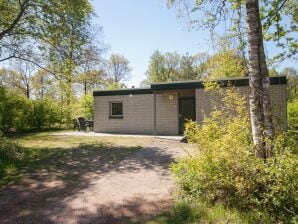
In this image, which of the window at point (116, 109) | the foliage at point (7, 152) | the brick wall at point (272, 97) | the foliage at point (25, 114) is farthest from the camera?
the window at point (116, 109)

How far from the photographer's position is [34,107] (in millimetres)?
19781

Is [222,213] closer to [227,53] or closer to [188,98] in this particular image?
[227,53]

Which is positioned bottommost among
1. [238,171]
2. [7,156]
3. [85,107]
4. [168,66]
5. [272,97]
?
[7,156]

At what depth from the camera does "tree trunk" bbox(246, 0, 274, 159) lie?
4.58 m

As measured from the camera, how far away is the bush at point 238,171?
12.8 feet

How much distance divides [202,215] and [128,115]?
13561mm

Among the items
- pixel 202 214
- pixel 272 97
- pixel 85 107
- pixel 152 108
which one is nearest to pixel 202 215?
pixel 202 214

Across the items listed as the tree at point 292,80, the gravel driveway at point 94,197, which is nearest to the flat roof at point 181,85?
the gravel driveway at point 94,197

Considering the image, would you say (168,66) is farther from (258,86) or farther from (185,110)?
(258,86)

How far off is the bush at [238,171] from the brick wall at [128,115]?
11.7 metres

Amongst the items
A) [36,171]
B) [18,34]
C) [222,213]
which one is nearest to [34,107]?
[18,34]

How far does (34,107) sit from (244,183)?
60.6 ft

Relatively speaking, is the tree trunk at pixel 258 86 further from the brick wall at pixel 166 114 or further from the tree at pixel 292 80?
the tree at pixel 292 80

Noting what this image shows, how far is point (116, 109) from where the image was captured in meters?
18.3
